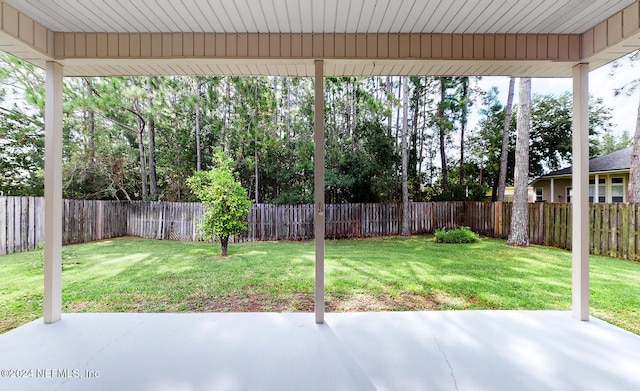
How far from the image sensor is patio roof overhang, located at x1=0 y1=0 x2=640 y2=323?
1961mm

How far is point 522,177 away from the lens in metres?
5.84

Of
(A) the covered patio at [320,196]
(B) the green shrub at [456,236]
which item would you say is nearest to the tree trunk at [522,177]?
(B) the green shrub at [456,236]

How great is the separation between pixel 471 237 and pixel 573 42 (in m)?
4.21

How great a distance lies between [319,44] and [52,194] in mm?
2371

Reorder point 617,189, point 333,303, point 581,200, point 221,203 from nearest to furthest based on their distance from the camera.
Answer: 1. point 581,200
2. point 333,303
3. point 221,203
4. point 617,189

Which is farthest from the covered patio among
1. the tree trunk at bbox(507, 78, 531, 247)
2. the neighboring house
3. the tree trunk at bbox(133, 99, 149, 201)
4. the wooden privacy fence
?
the neighboring house

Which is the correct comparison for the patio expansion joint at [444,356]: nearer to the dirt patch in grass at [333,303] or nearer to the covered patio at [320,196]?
the covered patio at [320,196]

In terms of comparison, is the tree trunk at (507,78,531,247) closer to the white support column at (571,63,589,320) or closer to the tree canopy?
the tree canopy

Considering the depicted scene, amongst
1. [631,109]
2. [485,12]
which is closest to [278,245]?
[485,12]

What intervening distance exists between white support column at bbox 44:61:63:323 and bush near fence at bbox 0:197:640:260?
2805 millimetres

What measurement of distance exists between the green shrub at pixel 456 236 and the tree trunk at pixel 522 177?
676 millimetres

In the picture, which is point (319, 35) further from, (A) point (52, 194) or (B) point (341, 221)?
(B) point (341, 221)

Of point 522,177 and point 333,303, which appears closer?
point 333,303

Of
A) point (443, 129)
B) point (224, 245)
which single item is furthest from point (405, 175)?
point (224, 245)
